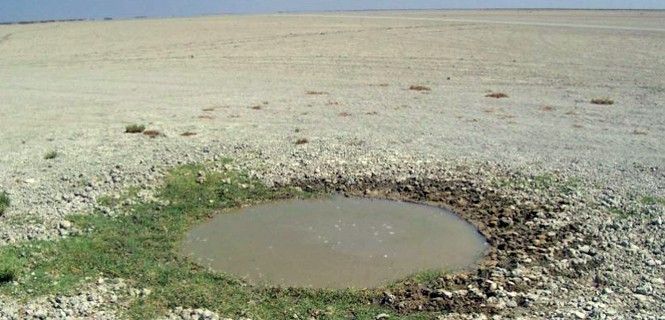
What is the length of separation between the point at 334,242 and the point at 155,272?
3438 mm

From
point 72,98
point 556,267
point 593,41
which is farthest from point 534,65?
point 556,267

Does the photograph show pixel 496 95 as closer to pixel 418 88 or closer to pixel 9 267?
pixel 418 88

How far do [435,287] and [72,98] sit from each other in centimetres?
2554

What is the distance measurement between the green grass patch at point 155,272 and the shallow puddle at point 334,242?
19.6 inches

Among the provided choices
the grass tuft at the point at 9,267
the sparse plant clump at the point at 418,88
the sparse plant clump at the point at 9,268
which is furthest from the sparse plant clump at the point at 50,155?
the sparse plant clump at the point at 418,88

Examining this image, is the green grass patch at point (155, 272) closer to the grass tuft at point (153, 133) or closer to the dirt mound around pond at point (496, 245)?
the dirt mound around pond at point (496, 245)

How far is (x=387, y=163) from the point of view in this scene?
16625mm

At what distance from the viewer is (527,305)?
9.58m

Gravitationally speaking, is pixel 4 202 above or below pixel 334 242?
above

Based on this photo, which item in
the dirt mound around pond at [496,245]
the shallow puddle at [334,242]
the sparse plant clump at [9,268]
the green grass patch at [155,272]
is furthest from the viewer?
the shallow puddle at [334,242]

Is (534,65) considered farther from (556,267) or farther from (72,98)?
(556,267)

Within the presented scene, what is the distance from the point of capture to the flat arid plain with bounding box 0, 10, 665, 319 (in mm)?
9922

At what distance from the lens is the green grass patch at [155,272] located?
32.0ft

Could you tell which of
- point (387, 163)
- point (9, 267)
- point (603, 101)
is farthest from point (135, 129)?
point (603, 101)
